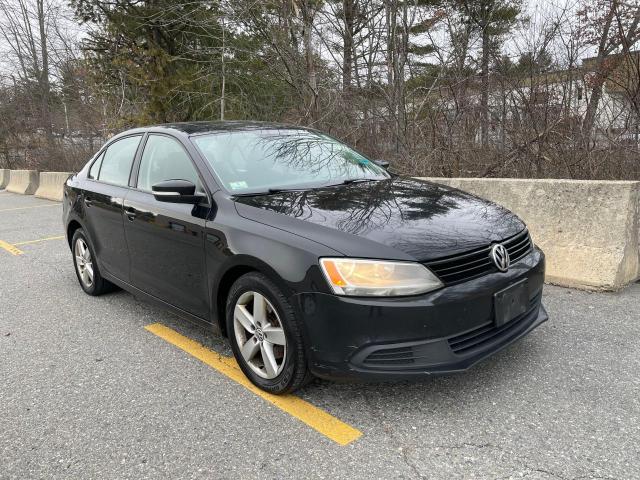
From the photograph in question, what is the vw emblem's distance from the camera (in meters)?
2.77

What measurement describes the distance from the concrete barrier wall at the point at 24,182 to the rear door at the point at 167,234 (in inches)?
561

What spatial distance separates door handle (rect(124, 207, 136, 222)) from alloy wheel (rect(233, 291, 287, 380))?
1.39 m

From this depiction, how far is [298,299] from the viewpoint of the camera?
103 inches

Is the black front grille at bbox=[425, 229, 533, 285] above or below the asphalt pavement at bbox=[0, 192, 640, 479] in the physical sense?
above

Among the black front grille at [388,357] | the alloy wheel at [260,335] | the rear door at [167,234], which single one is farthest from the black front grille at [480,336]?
the rear door at [167,234]

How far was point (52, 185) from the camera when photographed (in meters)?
14.4

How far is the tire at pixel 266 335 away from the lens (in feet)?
8.91

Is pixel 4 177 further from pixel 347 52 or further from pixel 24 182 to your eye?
pixel 347 52

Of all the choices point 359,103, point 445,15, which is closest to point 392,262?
point 359,103

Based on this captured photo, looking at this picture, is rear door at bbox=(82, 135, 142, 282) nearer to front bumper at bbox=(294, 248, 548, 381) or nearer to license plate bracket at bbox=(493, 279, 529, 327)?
front bumper at bbox=(294, 248, 548, 381)

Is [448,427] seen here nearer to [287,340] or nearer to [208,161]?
[287,340]

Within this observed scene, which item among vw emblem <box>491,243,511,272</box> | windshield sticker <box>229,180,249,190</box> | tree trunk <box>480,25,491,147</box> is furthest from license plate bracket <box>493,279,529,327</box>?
tree trunk <box>480,25,491,147</box>

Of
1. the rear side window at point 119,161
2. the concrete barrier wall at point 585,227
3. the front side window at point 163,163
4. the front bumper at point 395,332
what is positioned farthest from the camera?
the concrete barrier wall at point 585,227

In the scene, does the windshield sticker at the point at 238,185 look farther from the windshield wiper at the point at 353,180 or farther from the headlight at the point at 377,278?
the headlight at the point at 377,278
